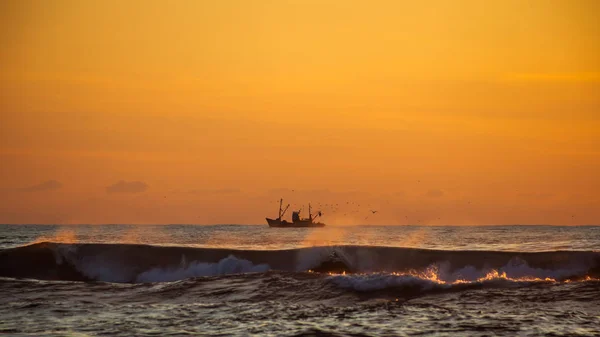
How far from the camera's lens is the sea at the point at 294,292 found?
17506 millimetres

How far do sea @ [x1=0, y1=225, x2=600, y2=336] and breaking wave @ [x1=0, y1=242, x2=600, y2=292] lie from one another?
5 cm

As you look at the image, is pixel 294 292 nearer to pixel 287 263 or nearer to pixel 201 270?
pixel 287 263

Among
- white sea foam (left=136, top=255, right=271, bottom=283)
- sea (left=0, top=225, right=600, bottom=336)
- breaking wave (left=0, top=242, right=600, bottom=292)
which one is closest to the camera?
sea (left=0, top=225, right=600, bottom=336)

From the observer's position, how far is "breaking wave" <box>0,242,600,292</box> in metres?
26.2

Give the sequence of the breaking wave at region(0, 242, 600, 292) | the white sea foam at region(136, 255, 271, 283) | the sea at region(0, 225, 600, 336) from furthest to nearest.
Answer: the white sea foam at region(136, 255, 271, 283) < the breaking wave at region(0, 242, 600, 292) < the sea at region(0, 225, 600, 336)

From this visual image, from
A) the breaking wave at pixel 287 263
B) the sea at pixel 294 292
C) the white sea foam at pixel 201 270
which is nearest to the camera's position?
the sea at pixel 294 292

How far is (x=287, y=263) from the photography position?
92.8 feet

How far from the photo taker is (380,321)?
18109 millimetres

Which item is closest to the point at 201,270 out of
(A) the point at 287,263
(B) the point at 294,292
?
(A) the point at 287,263

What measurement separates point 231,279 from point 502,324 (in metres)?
11.2

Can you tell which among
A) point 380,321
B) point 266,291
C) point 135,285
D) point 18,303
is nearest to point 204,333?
point 380,321

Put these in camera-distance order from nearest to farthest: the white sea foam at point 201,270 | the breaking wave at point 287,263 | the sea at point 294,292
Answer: the sea at point 294,292, the breaking wave at point 287,263, the white sea foam at point 201,270

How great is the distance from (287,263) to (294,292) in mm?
5157

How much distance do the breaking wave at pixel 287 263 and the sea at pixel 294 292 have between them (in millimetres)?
47
